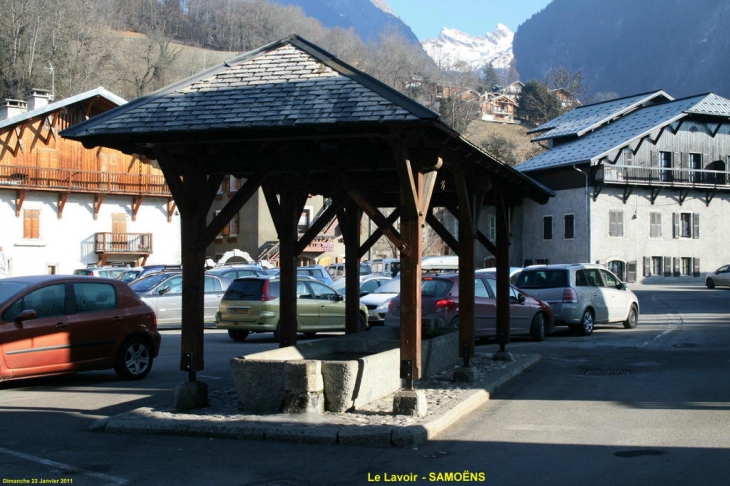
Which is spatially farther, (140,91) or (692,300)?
(140,91)

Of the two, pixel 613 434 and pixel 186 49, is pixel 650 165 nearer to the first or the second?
pixel 613 434

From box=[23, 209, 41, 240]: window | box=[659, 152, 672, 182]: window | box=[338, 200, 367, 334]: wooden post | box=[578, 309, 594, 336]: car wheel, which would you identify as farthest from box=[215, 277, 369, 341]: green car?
box=[659, 152, 672, 182]: window

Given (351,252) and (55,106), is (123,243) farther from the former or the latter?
(351,252)

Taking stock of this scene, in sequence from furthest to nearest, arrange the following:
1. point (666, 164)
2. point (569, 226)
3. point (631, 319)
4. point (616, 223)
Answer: point (666, 164) < point (569, 226) < point (616, 223) < point (631, 319)

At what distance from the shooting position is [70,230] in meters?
47.3

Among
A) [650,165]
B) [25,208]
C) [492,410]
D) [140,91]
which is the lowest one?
[492,410]

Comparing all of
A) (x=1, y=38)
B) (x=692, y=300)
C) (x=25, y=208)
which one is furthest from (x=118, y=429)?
(x=1, y=38)

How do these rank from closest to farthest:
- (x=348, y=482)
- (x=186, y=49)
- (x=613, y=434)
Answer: (x=348, y=482) → (x=613, y=434) → (x=186, y=49)

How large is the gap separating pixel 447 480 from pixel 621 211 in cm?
5193

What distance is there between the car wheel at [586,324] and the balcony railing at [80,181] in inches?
1315

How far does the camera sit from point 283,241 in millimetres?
12477

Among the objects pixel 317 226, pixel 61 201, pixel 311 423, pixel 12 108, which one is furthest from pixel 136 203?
pixel 311 423

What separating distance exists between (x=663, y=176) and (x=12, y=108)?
4158cm

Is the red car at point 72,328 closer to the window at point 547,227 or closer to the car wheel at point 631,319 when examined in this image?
the car wheel at point 631,319
